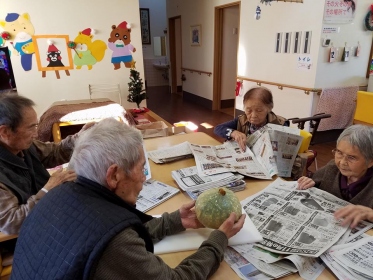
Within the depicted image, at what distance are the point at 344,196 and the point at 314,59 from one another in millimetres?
2693

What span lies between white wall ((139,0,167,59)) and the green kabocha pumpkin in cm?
859

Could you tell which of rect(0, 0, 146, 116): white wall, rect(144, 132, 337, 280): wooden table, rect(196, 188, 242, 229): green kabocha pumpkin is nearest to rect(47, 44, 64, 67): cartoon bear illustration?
rect(0, 0, 146, 116): white wall

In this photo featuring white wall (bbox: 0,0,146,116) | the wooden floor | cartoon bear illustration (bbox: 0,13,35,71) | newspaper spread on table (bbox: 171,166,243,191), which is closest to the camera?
newspaper spread on table (bbox: 171,166,243,191)

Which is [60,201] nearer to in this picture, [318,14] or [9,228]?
[9,228]

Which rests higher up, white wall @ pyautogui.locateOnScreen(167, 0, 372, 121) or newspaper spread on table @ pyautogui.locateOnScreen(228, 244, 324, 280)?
white wall @ pyautogui.locateOnScreen(167, 0, 372, 121)

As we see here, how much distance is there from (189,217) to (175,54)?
7.08 m

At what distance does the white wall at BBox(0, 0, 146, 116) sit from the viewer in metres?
4.08

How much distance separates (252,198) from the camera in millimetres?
1167

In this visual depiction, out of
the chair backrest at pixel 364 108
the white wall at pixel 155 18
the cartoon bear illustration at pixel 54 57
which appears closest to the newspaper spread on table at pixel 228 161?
the chair backrest at pixel 364 108

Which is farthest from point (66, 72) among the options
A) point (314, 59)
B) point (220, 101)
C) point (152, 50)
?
point (152, 50)

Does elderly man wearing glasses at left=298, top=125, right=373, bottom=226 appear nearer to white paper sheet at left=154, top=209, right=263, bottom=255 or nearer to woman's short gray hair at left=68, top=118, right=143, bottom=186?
white paper sheet at left=154, top=209, right=263, bottom=255

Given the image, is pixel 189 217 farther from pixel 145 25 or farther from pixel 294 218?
pixel 145 25

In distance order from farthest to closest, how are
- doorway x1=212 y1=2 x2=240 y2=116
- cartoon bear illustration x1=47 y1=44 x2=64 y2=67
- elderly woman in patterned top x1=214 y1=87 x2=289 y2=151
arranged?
doorway x1=212 y1=2 x2=240 y2=116, cartoon bear illustration x1=47 y1=44 x2=64 y2=67, elderly woman in patterned top x1=214 y1=87 x2=289 y2=151

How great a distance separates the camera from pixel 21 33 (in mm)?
4039
